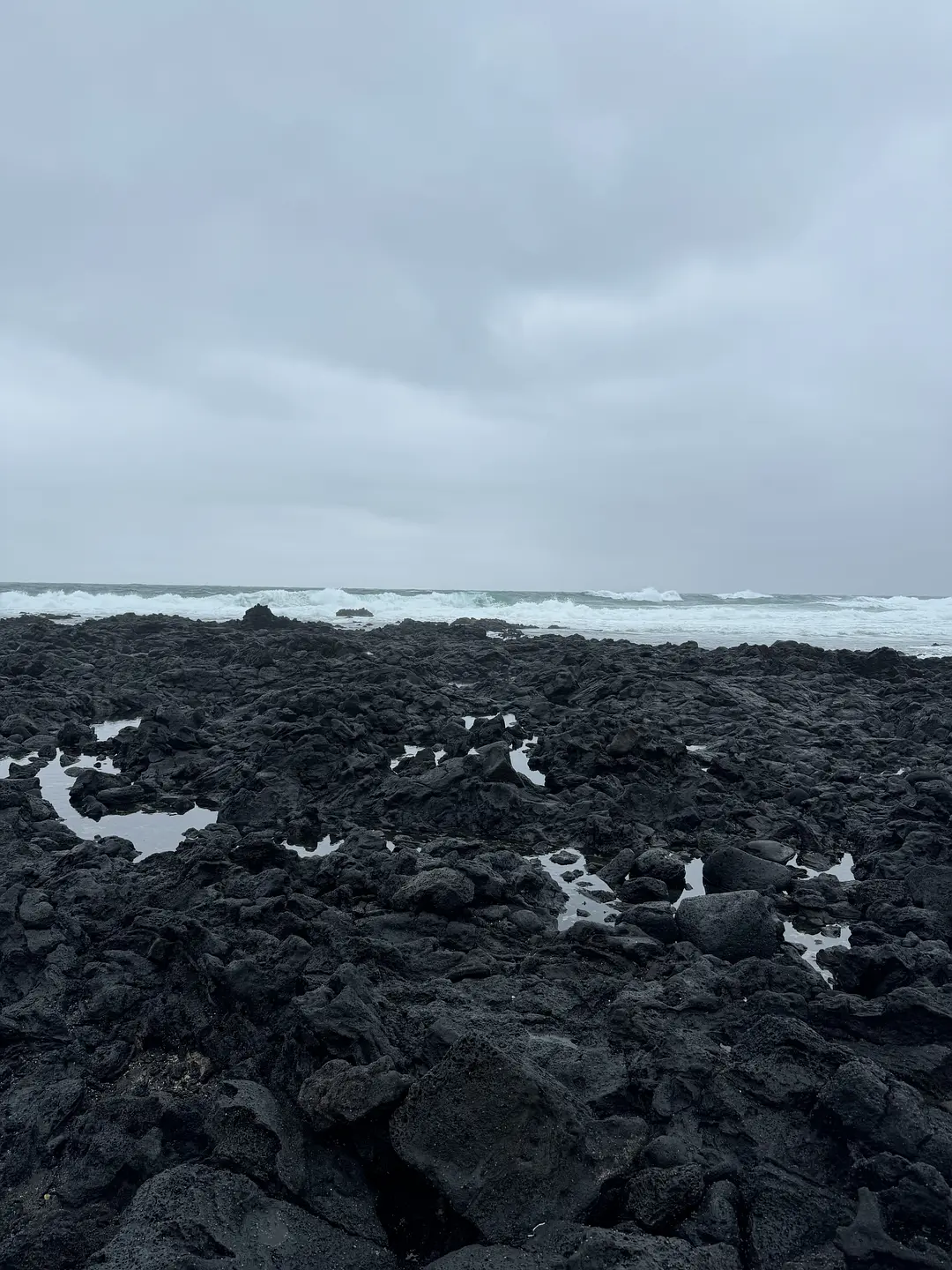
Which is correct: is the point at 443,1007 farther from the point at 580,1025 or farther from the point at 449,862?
the point at 449,862

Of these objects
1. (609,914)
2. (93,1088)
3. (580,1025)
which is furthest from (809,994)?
(93,1088)

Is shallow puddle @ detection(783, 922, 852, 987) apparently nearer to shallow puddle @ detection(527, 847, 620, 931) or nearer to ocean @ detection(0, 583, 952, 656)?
shallow puddle @ detection(527, 847, 620, 931)

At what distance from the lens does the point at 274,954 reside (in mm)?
4297

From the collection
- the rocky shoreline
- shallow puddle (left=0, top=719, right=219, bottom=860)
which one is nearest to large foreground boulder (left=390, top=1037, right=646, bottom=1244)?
the rocky shoreline

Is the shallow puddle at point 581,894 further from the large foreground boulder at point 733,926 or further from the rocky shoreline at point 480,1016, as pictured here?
the large foreground boulder at point 733,926

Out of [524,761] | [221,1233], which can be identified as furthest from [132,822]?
[221,1233]

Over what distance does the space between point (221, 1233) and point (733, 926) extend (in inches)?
128

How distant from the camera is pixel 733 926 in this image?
4793 mm

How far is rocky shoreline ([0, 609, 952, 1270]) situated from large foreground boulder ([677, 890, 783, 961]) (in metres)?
0.02

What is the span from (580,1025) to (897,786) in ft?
19.8

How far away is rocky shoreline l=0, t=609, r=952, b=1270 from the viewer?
272cm

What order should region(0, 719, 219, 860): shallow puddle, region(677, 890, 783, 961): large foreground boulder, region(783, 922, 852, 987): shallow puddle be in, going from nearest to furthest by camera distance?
1. region(677, 890, 783, 961): large foreground boulder
2. region(783, 922, 852, 987): shallow puddle
3. region(0, 719, 219, 860): shallow puddle

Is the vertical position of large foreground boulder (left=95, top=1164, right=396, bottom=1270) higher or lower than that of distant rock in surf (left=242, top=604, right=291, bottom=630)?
lower

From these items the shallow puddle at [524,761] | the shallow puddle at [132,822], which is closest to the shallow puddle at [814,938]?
the shallow puddle at [524,761]
